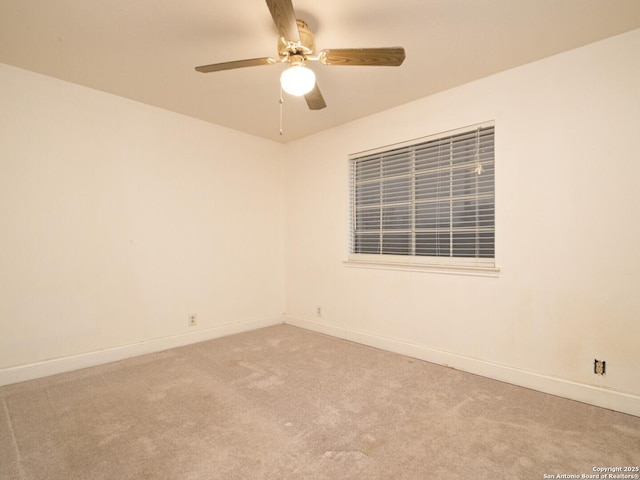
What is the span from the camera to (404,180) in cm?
325

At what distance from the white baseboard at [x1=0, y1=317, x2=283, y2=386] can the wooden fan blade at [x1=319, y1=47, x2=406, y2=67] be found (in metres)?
3.04

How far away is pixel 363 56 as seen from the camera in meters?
1.79

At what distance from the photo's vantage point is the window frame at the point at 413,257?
2.68 m

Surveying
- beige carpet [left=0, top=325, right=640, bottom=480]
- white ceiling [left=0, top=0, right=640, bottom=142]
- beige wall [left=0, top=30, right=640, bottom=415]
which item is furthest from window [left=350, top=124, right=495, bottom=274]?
beige carpet [left=0, top=325, right=640, bottom=480]

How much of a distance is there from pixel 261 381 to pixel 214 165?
8.11ft

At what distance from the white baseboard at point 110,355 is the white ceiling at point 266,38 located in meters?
2.40

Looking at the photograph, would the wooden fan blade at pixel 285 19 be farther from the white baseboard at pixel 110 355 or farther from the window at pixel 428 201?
the white baseboard at pixel 110 355

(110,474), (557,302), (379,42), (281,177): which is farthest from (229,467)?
(281,177)

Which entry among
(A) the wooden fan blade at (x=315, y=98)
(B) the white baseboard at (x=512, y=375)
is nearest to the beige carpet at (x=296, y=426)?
(B) the white baseboard at (x=512, y=375)

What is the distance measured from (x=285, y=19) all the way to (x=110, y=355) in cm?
312

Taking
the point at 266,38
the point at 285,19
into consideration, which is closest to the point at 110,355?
the point at 266,38

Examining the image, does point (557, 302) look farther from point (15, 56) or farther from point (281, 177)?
point (15, 56)

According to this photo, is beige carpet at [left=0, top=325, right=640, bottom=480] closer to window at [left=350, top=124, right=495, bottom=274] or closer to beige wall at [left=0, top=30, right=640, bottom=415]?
beige wall at [left=0, top=30, right=640, bottom=415]

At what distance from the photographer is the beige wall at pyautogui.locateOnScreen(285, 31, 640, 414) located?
6.77 ft
